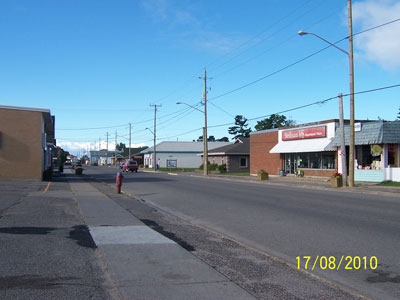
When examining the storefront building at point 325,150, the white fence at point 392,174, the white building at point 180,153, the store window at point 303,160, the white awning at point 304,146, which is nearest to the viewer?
the white fence at point 392,174

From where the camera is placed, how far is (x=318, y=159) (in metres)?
35.6

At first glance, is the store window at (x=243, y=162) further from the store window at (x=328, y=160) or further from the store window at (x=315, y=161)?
the store window at (x=328, y=160)

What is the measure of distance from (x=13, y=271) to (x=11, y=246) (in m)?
1.82

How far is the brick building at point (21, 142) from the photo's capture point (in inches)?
1117

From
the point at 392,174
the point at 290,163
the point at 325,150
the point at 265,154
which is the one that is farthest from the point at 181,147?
the point at 392,174

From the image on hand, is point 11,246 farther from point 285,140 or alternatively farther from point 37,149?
point 285,140

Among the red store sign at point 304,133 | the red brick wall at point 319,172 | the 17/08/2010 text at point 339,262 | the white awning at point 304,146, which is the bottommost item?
the 17/08/2010 text at point 339,262

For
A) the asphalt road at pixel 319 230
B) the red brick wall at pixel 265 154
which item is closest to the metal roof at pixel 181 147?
the red brick wall at pixel 265 154

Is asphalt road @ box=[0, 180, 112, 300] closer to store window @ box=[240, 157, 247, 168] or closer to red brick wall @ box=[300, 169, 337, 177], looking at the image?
red brick wall @ box=[300, 169, 337, 177]

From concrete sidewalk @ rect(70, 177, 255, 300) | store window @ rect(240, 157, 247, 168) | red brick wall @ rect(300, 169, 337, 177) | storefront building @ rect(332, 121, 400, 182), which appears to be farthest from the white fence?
store window @ rect(240, 157, 247, 168)

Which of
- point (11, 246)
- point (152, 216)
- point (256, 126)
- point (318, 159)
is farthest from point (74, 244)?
point (256, 126)

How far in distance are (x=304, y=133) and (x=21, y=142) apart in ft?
79.1

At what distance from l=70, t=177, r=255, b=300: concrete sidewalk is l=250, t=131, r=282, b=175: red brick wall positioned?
33468mm

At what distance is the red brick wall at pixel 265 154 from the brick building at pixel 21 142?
23047mm
